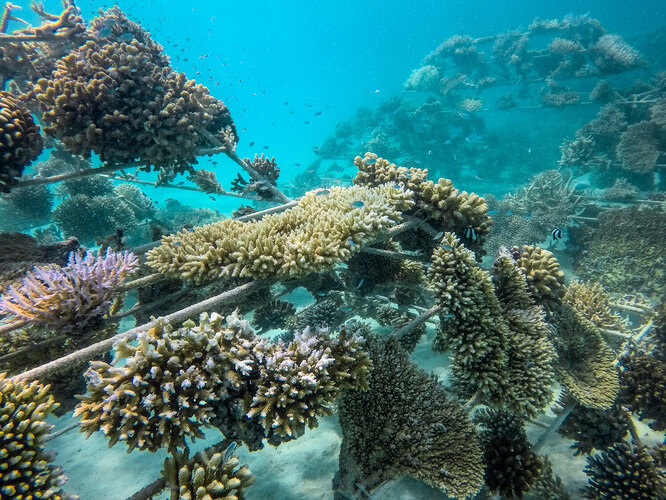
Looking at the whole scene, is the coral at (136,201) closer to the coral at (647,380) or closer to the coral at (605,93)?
the coral at (647,380)

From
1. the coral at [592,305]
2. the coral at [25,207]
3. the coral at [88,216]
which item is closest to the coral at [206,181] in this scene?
the coral at [88,216]

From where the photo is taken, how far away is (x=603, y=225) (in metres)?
9.89

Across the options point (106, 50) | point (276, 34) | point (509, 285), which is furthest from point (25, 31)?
point (276, 34)

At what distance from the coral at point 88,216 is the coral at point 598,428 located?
13.6 meters

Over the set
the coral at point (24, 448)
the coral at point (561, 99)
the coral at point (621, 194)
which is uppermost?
the coral at point (561, 99)

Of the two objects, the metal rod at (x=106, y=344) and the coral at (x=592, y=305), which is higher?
the metal rod at (x=106, y=344)

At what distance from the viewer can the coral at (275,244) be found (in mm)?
3443

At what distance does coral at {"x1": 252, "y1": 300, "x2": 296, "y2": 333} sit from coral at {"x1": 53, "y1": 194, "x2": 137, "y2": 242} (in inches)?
309

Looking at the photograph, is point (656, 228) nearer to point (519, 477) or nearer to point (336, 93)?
point (519, 477)

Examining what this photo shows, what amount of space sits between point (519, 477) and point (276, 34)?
206903 millimetres

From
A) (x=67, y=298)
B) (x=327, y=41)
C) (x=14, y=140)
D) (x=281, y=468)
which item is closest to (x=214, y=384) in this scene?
(x=67, y=298)

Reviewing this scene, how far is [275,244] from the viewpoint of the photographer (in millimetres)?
3535

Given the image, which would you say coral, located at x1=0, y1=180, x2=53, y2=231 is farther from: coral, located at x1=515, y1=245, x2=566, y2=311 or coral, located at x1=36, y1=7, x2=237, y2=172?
coral, located at x1=515, y1=245, x2=566, y2=311

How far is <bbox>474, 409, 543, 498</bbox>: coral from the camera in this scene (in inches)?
166
